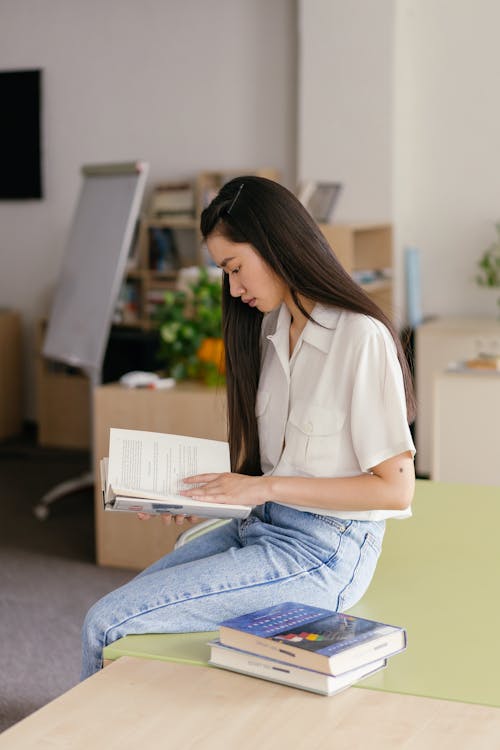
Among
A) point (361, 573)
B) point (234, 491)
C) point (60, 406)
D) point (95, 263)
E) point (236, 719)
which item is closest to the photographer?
point (236, 719)

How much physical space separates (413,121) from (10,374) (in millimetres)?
2802

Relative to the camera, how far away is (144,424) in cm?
360

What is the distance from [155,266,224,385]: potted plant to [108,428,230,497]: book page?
5.27 ft

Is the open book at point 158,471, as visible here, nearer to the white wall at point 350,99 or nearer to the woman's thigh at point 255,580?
the woman's thigh at point 255,580

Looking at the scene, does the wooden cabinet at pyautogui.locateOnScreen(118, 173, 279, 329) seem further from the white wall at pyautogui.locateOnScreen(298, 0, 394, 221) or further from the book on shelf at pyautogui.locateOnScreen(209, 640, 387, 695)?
the book on shelf at pyautogui.locateOnScreen(209, 640, 387, 695)

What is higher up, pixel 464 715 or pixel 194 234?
pixel 194 234

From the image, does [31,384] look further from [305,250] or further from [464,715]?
[464,715]

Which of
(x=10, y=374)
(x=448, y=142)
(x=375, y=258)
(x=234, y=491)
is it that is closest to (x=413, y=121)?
(x=448, y=142)

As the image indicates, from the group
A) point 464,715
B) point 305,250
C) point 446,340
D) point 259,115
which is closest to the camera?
point 464,715

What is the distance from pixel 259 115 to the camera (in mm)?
A: 5555

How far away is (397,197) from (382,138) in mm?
300

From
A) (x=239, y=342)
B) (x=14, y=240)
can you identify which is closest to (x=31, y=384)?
(x=14, y=240)

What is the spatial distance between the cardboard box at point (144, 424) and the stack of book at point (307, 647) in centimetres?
179

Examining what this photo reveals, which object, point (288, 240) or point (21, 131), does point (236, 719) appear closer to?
point (288, 240)
